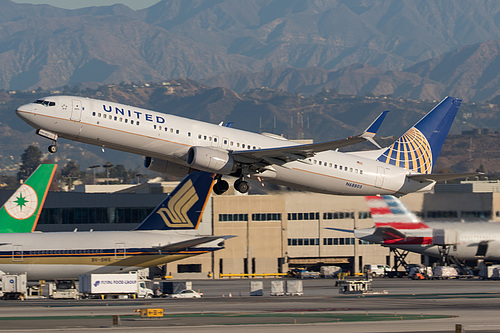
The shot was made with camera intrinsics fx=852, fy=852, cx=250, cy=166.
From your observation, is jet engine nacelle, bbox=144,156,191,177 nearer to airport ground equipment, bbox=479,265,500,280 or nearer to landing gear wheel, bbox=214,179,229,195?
landing gear wheel, bbox=214,179,229,195

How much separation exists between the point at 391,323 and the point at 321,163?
17.6 m

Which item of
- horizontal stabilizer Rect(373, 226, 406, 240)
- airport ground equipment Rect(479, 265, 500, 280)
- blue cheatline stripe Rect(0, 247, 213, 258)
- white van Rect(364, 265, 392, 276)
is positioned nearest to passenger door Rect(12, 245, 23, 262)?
blue cheatline stripe Rect(0, 247, 213, 258)

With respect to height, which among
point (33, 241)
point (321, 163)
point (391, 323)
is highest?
point (321, 163)

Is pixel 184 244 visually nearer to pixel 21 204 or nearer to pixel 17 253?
pixel 17 253

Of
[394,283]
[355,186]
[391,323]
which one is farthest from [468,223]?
[391,323]

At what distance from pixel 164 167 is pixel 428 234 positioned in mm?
42285

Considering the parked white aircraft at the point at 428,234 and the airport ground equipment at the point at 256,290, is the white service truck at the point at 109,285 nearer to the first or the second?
the airport ground equipment at the point at 256,290

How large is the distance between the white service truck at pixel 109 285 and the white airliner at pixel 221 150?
11.4 m

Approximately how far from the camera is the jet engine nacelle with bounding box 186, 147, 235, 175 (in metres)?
57.8

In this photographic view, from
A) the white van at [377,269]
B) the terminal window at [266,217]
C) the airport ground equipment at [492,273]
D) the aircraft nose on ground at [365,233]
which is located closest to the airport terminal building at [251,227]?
the terminal window at [266,217]

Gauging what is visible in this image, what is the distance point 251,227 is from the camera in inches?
4791

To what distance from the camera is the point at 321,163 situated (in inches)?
2530

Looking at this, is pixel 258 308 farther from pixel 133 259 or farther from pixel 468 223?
pixel 468 223

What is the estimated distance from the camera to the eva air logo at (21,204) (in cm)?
7650
